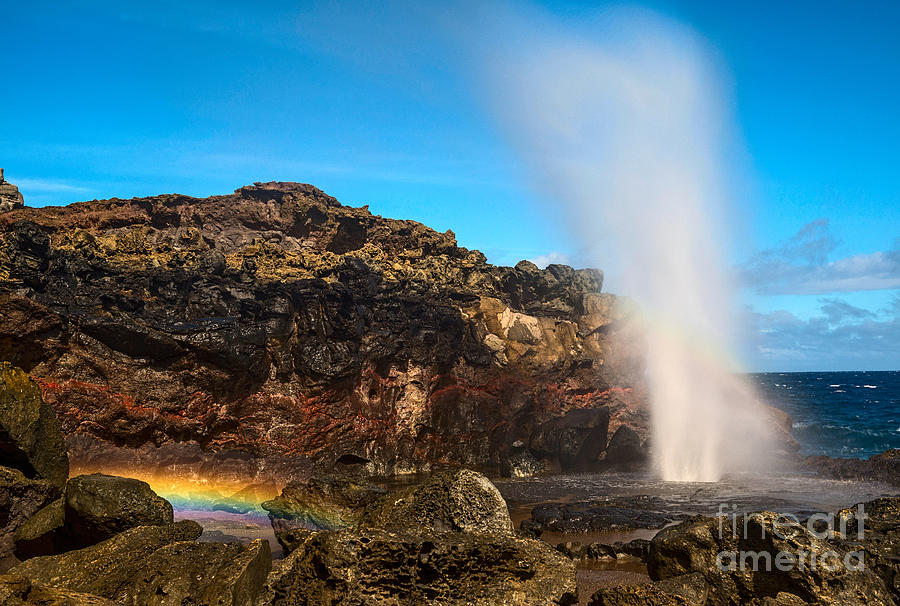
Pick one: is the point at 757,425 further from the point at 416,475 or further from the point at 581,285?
the point at 416,475

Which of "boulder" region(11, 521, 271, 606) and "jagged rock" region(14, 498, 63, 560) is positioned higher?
"boulder" region(11, 521, 271, 606)

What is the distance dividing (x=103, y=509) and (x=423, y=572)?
7386 millimetres

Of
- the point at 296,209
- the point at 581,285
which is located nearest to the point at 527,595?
the point at 581,285

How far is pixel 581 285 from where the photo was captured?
39.7 meters

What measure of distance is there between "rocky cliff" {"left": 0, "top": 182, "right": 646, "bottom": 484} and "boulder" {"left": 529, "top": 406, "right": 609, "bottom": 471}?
0.08 m

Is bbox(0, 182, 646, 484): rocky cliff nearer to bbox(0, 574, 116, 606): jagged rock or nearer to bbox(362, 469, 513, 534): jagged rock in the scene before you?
bbox(362, 469, 513, 534): jagged rock

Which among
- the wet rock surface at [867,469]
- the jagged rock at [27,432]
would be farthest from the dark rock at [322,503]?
the wet rock surface at [867,469]

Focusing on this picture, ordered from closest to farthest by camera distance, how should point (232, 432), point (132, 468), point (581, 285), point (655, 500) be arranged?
1. point (655, 500)
2. point (132, 468)
3. point (232, 432)
4. point (581, 285)

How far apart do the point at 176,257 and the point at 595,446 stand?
1018 inches

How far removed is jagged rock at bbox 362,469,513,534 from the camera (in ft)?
26.7

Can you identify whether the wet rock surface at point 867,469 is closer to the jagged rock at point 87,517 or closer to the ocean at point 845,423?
the ocean at point 845,423

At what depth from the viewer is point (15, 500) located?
1089cm

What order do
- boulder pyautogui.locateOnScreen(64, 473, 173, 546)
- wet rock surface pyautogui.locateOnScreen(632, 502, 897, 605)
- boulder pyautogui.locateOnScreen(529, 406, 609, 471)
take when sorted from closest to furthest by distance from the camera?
wet rock surface pyautogui.locateOnScreen(632, 502, 897, 605), boulder pyautogui.locateOnScreen(64, 473, 173, 546), boulder pyautogui.locateOnScreen(529, 406, 609, 471)

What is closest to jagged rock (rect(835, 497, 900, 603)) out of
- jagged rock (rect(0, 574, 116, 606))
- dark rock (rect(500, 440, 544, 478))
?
jagged rock (rect(0, 574, 116, 606))
